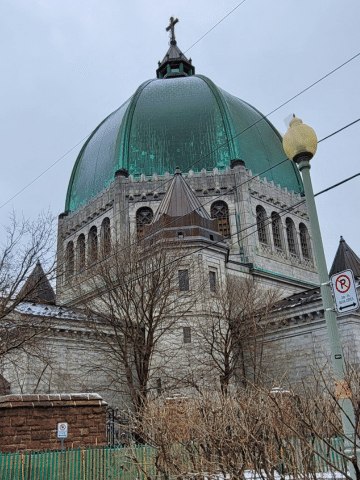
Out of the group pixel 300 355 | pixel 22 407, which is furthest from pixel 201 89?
pixel 22 407

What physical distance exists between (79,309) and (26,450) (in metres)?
19.4

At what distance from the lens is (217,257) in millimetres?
32656

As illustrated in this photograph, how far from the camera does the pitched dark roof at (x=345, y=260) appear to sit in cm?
3634

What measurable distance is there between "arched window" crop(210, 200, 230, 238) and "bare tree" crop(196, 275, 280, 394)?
31.9 feet

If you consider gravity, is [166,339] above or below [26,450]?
above

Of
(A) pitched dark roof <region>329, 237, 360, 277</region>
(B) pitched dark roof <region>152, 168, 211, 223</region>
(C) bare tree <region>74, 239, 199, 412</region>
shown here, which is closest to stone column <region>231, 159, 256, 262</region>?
(B) pitched dark roof <region>152, 168, 211, 223</region>

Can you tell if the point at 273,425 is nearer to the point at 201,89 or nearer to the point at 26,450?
the point at 26,450

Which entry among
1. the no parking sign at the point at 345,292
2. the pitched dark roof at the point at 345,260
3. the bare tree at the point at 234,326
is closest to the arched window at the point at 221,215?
the pitched dark roof at the point at 345,260

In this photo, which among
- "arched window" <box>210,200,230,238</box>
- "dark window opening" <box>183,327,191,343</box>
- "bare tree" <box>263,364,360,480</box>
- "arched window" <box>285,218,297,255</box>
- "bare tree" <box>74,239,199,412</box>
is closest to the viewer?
"bare tree" <box>263,364,360,480</box>

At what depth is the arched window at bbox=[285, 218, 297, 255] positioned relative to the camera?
4366 centimetres

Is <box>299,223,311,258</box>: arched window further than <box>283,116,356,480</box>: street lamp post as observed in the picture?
Yes

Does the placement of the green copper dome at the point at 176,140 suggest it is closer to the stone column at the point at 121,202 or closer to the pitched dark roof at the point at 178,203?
the stone column at the point at 121,202

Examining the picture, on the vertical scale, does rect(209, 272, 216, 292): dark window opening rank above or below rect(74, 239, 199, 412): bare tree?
above

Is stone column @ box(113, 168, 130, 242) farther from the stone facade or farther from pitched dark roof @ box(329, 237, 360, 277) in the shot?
pitched dark roof @ box(329, 237, 360, 277)
